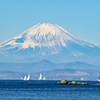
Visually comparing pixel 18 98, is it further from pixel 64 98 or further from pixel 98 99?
pixel 98 99

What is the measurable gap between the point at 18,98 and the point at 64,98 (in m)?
10.0

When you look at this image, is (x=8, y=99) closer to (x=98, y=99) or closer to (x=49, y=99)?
(x=49, y=99)

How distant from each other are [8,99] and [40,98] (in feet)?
24.5

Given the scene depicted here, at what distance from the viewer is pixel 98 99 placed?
328ft

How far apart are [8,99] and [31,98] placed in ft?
18.0

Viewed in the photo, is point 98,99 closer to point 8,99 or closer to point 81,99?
point 81,99

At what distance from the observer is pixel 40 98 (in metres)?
102

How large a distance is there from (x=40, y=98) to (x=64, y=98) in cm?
525

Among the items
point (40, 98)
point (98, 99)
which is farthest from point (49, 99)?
point (98, 99)

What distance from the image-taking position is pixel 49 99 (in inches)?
3930

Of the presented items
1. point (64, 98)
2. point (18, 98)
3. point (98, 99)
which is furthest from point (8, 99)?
point (98, 99)

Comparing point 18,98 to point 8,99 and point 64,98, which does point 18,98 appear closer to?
point 8,99

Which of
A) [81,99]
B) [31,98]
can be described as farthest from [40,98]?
[81,99]

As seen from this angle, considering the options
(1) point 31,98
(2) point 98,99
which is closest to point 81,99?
(2) point 98,99
